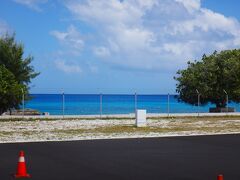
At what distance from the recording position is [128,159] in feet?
48.1

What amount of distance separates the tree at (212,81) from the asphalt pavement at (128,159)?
24.8m

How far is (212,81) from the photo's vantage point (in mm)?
45562

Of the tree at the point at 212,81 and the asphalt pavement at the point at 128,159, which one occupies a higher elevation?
the tree at the point at 212,81

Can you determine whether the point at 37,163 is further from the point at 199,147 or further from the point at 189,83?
the point at 189,83

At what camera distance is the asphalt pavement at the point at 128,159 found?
11836mm

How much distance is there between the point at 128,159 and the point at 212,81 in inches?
1259

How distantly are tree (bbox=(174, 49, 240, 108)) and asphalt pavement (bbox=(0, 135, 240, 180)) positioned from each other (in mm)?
24756

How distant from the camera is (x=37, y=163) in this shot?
13625 millimetres

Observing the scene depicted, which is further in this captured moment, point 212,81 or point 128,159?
point 212,81

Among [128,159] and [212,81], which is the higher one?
[212,81]

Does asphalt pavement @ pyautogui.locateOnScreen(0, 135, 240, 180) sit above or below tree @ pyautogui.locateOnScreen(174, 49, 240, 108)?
below

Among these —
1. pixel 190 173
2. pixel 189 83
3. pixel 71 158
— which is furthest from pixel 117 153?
pixel 189 83

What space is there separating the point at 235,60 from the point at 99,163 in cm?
3428

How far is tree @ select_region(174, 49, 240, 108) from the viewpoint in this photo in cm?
4522
